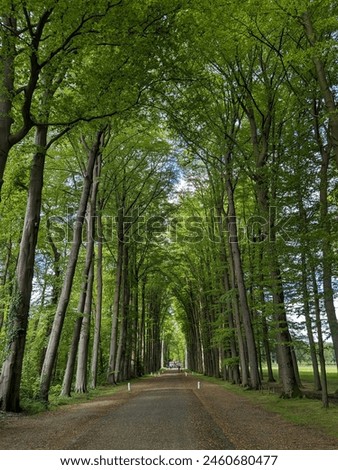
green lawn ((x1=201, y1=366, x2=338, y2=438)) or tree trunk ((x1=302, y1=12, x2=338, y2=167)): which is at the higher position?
tree trunk ((x1=302, y1=12, x2=338, y2=167))

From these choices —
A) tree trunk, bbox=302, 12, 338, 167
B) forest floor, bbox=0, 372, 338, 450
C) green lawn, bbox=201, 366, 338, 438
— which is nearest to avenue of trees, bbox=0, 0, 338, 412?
tree trunk, bbox=302, 12, 338, 167

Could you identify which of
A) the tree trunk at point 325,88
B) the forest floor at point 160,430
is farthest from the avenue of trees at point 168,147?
the forest floor at point 160,430

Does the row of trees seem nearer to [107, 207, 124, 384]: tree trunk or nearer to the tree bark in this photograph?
the tree bark

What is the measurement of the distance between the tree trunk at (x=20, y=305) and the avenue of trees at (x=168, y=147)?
0.13 feet

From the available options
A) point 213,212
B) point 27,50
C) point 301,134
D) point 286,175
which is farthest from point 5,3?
point 213,212

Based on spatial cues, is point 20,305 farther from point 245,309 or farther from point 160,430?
point 245,309

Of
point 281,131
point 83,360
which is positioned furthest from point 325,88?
point 83,360

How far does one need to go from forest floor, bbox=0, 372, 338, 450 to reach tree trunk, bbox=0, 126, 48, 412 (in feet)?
2.27

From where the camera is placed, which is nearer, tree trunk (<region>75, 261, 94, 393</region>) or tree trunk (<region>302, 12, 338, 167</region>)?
tree trunk (<region>302, 12, 338, 167</region>)

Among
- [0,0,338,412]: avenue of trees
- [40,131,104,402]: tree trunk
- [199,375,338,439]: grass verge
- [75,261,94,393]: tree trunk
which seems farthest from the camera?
[75,261,94,393]: tree trunk

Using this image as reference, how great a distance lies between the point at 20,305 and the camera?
38.7 ft

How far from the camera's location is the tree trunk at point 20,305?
36.4 ft

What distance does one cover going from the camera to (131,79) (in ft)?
38.1

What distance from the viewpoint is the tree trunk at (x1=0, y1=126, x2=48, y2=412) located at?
36.4 feet
